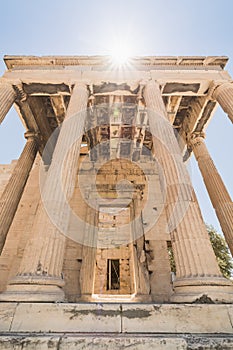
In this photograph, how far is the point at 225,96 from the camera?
8383mm

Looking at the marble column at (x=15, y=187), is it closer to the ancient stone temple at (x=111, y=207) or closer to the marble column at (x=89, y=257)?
the ancient stone temple at (x=111, y=207)

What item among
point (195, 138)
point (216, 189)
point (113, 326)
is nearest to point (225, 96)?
point (195, 138)

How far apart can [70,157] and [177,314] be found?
4.90m

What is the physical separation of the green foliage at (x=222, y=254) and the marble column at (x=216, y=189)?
27.3 feet

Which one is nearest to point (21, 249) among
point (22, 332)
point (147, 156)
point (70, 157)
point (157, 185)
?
point (70, 157)

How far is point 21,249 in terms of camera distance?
388 inches

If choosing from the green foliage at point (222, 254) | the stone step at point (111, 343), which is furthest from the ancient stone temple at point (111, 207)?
the green foliage at point (222, 254)

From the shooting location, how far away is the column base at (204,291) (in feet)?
12.8

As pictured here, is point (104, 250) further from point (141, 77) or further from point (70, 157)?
point (141, 77)

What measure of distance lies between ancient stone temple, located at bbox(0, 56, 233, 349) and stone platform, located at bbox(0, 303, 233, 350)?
0.06 feet

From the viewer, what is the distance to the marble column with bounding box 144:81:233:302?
4105 millimetres

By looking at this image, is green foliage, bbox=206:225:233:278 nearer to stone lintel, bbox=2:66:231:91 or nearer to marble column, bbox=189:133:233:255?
marble column, bbox=189:133:233:255

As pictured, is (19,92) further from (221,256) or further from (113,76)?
(221,256)

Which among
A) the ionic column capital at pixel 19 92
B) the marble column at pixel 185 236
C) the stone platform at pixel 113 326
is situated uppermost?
the ionic column capital at pixel 19 92
